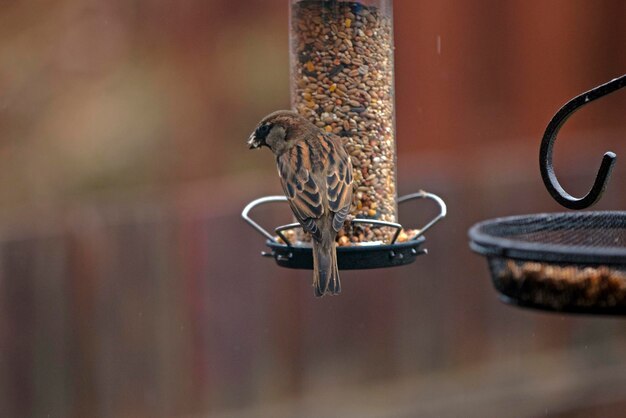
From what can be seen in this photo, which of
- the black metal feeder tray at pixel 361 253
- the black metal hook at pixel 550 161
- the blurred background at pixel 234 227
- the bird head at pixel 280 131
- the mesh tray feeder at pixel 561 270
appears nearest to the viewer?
the mesh tray feeder at pixel 561 270

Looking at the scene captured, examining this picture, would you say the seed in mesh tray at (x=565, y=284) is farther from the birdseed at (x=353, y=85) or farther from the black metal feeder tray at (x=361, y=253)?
the birdseed at (x=353, y=85)

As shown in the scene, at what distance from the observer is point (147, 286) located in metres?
7.20

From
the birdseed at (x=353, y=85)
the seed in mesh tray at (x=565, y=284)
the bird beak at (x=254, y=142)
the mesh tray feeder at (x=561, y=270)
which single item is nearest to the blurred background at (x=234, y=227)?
the bird beak at (x=254, y=142)

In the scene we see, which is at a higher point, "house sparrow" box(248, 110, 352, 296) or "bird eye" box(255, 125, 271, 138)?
"bird eye" box(255, 125, 271, 138)

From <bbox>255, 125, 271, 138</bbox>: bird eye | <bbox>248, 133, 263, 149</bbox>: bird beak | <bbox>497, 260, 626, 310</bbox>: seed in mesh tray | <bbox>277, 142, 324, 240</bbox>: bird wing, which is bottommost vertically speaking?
<bbox>497, 260, 626, 310</bbox>: seed in mesh tray

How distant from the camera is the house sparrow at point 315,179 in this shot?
4477mm

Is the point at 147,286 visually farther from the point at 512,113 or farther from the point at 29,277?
the point at 512,113

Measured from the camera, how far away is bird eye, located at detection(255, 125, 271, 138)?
4922 millimetres

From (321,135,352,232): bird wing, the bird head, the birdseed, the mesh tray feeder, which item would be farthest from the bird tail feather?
the mesh tray feeder

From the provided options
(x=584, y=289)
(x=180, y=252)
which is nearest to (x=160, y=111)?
(x=180, y=252)

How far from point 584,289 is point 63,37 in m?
5.56

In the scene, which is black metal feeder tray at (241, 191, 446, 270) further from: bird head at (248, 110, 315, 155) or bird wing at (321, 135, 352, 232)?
bird head at (248, 110, 315, 155)

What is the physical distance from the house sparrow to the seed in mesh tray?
61.5 inches

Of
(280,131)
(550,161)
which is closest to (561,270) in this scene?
(550,161)
